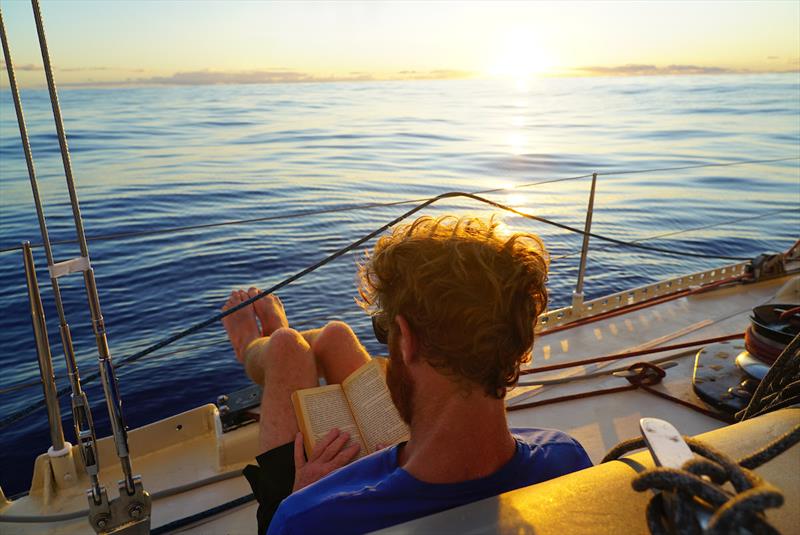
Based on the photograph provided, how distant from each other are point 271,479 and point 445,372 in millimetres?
609

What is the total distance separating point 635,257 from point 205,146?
8.48m

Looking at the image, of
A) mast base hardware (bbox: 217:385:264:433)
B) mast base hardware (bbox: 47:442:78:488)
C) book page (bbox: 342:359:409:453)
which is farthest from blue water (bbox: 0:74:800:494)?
book page (bbox: 342:359:409:453)

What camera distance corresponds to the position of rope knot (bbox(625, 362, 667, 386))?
1792 mm

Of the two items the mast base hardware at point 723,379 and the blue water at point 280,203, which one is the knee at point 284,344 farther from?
the mast base hardware at point 723,379

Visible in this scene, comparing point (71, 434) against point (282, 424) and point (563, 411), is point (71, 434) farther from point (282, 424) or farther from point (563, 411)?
point (563, 411)

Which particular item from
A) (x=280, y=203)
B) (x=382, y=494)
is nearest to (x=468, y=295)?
(x=382, y=494)

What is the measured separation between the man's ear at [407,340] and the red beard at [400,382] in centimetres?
3

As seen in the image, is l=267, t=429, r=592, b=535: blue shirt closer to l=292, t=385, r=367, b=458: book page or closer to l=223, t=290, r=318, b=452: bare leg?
l=292, t=385, r=367, b=458: book page

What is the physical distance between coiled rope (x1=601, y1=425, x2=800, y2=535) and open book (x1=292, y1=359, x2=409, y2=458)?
72 centimetres

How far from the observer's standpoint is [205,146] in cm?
1138

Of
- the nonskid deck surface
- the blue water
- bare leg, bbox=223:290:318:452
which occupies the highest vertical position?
bare leg, bbox=223:290:318:452

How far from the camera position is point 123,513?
1145 mm

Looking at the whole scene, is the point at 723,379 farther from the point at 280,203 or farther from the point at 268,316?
the point at 280,203

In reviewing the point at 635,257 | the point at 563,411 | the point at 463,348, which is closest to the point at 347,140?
the point at 635,257
